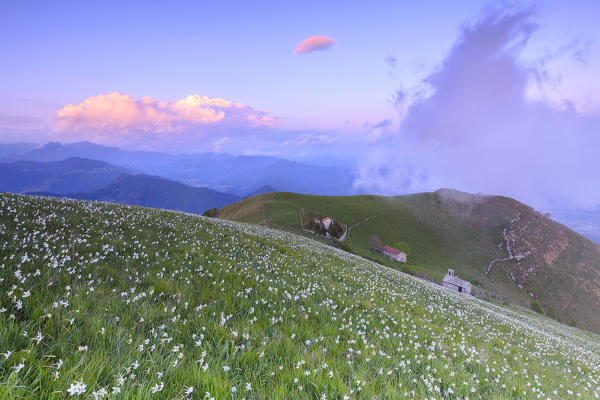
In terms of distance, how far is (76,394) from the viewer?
234 centimetres

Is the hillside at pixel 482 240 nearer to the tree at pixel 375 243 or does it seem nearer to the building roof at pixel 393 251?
the tree at pixel 375 243

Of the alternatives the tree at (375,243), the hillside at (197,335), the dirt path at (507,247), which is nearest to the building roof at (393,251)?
the tree at (375,243)

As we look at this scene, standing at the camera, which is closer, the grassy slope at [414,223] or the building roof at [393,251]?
the building roof at [393,251]

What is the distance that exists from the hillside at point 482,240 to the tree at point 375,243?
288cm

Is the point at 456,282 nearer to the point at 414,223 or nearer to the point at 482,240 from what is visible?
the point at 414,223

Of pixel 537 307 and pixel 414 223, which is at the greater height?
pixel 414 223

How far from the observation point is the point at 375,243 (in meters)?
115

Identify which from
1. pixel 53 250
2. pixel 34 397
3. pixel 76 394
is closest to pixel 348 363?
pixel 76 394

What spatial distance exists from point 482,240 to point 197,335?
173 metres

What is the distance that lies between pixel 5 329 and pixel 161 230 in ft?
28.9

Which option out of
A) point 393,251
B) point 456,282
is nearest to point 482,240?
point 393,251

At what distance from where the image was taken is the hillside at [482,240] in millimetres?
112812

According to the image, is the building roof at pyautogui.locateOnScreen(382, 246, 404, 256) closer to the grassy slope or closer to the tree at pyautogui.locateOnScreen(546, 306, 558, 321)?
the grassy slope

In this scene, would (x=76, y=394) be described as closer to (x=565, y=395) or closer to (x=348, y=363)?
(x=348, y=363)
